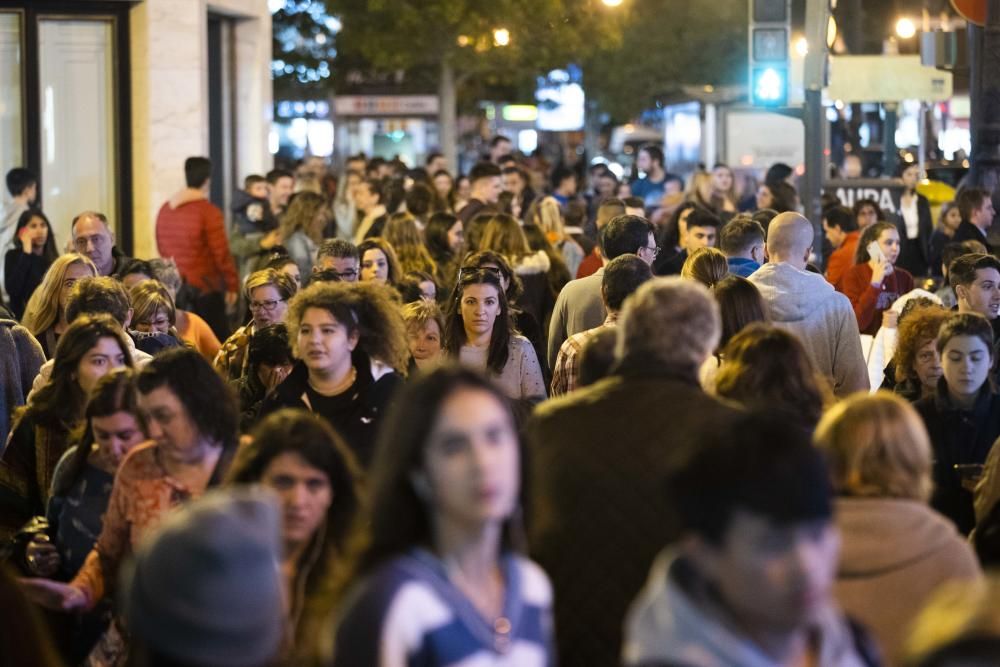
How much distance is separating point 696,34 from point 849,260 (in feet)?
135

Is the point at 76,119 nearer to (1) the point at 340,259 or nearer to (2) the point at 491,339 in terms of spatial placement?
(1) the point at 340,259

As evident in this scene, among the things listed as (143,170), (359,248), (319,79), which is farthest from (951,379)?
(319,79)

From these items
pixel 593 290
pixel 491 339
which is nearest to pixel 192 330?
pixel 593 290

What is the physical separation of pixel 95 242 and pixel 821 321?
17.5 feet

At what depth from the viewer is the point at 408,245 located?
45.9ft

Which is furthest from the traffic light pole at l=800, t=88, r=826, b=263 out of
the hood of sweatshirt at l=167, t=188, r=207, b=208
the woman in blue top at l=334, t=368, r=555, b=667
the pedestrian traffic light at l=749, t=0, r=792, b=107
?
the woman in blue top at l=334, t=368, r=555, b=667

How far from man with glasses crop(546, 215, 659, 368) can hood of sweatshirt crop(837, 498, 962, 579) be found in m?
5.74

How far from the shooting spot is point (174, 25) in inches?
732

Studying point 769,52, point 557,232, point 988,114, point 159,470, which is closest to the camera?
point 159,470

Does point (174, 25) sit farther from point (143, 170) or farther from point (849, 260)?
point (849, 260)

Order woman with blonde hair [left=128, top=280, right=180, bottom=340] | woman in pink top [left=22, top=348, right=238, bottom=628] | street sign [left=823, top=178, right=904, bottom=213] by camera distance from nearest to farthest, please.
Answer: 1. woman in pink top [left=22, top=348, right=238, bottom=628]
2. woman with blonde hair [left=128, top=280, right=180, bottom=340]
3. street sign [left=823, top=178, right=904, bottom=213]

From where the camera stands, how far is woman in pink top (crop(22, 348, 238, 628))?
5992 millimetres

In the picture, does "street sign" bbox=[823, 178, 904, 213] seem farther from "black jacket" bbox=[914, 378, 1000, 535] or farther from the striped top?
the striped top

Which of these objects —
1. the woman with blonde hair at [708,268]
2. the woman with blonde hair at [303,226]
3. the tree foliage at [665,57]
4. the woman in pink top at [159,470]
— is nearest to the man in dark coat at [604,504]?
the woman in pink top at [159,470]
